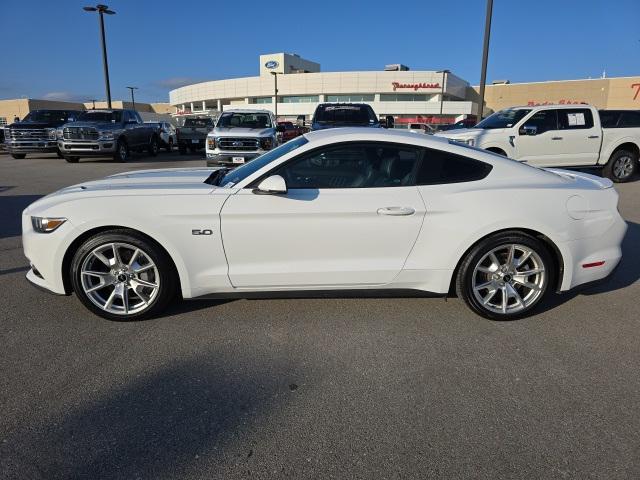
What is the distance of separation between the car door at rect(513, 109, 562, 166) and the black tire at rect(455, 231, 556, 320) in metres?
7.93

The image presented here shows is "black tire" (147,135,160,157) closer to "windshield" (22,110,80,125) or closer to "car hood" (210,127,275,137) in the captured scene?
"windshield" (22,110,80,125)

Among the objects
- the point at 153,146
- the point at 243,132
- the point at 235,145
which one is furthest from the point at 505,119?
the point at 153,146

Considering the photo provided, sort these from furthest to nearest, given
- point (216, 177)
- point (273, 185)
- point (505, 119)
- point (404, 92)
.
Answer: point (404, 92) < point (505, 119) < point (216, 177) < point (273, 185)

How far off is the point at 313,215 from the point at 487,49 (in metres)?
13.9

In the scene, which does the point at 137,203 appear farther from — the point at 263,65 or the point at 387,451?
the point at 263,65

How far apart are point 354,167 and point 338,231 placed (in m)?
0.56

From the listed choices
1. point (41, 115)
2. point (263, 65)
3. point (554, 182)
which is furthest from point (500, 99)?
point (554, 182)

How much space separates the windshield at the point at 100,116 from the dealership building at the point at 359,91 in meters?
54.3

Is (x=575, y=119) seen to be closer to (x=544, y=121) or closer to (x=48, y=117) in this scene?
(x=544, y=121)

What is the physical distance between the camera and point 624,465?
210 cm

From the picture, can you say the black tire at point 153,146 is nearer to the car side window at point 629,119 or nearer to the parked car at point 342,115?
the parked car at point 342,115

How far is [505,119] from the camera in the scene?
1112 centimetres

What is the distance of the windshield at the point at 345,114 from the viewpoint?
461 inches

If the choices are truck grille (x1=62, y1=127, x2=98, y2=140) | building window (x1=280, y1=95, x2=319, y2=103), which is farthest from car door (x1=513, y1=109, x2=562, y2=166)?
building window (x1=280, y1=95, x2=319, y2=103)
